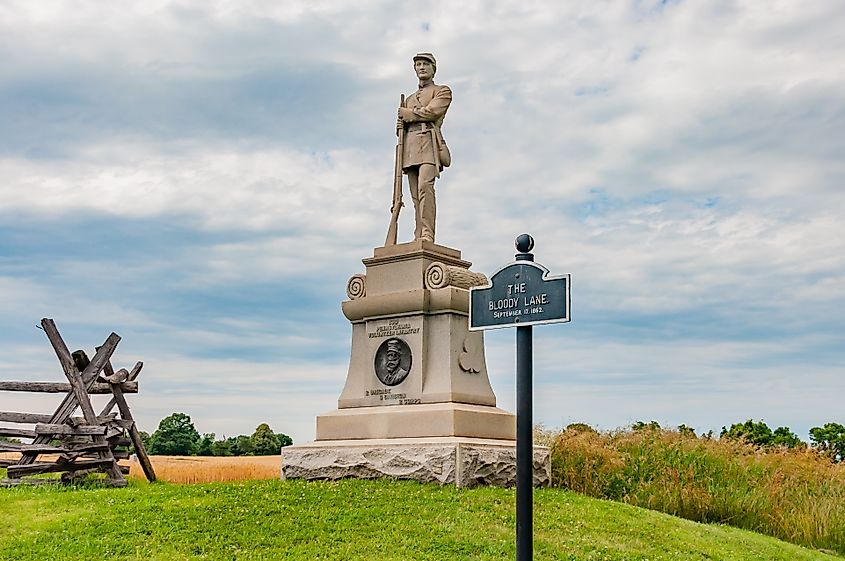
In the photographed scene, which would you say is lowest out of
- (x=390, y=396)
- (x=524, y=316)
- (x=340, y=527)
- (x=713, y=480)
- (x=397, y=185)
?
(x=340, y=527)

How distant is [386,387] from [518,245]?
672 cm

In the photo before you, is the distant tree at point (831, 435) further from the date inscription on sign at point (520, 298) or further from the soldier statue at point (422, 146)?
the date inscription on sign at point (520, 298)

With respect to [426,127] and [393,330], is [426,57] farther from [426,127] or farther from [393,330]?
[393,330]

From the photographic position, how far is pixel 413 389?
1338 centimetres

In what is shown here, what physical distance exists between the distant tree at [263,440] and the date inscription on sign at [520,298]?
57.7 ft

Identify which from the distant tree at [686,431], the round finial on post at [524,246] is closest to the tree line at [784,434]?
the distant tree at [686,431]

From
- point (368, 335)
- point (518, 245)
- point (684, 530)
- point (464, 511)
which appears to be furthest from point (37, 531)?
point (684, 530)

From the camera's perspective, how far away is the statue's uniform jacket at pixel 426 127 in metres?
14.4

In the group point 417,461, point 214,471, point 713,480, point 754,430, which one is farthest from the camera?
point 754,430

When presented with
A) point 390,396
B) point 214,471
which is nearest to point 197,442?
point 214,471

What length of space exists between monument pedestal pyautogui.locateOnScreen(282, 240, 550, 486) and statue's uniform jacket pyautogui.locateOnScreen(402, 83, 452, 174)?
1356 mm

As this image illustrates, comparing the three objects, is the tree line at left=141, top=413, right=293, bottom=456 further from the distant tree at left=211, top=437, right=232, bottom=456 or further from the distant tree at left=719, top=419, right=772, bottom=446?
the distant tree at left=719, top=419, right=772, bottom=446

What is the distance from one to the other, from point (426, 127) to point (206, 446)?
12.4 metres

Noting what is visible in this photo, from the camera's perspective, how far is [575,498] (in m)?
12.5
